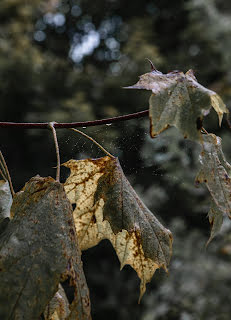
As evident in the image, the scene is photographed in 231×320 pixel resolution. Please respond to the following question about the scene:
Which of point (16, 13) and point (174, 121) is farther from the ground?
point (16, 13)

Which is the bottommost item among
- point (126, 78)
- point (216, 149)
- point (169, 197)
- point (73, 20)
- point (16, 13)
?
point (216, 149)

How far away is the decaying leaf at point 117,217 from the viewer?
0.55 meters

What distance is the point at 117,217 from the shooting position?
55cm

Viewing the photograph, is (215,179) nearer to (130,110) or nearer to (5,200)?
(5,200)

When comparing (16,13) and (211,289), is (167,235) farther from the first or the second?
(16,13)

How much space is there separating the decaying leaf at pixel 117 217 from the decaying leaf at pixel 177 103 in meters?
0.14

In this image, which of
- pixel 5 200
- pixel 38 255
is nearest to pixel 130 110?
pixel 5 200

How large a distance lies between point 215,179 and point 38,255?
25 cm

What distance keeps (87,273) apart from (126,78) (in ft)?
6.45

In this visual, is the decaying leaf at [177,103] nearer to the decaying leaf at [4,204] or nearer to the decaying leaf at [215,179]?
the decaying leaf at [215,179]

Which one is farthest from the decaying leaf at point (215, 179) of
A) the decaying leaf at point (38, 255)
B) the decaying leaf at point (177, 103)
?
the decaying leaf at point (38, 255)

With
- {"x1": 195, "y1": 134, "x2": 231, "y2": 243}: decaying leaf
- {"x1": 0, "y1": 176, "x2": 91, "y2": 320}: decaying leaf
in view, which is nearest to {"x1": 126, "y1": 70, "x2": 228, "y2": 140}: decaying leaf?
{"x1": 195, "y1": 134, "x2": 231, "y2": 243}: decaying leaf

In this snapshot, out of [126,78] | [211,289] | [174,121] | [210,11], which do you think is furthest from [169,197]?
[174,121]

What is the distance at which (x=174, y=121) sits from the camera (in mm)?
475
